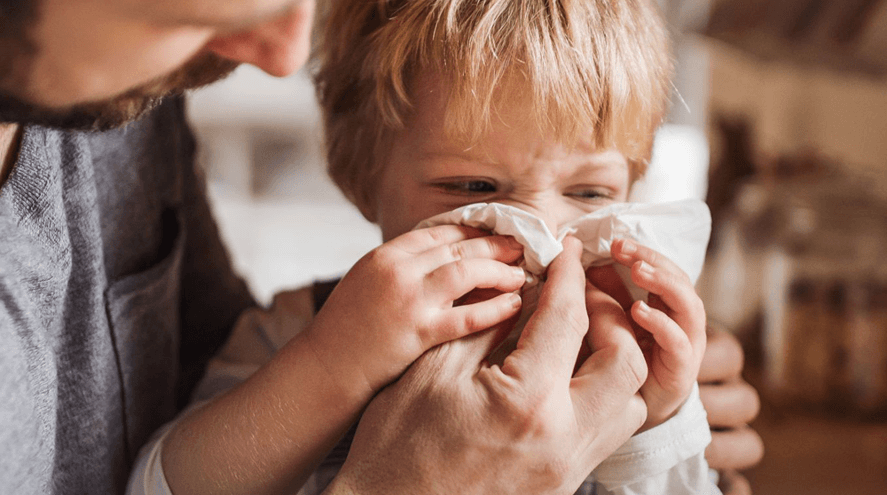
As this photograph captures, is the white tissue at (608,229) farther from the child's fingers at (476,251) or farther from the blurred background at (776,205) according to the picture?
the blurred background at (776,205)

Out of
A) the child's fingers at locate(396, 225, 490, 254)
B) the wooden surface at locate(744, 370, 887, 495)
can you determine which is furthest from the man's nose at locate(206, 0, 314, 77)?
the wooden surface at locate(744, 370, 887, 495)

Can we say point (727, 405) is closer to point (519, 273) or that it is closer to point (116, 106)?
point (519, 273)

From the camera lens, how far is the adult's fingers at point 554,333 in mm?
536

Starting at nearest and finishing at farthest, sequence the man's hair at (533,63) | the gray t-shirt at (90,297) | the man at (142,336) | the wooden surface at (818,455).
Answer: the man at (142,336), the gray t-shirt at (90,297), the man's hair at (533,63), the wooden surface at (818,455)

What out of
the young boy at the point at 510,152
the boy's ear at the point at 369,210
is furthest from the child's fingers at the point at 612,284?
the boy's ear at the point at 369,210

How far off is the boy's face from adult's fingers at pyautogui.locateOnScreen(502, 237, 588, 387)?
0.11 m

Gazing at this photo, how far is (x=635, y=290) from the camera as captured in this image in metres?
0.65

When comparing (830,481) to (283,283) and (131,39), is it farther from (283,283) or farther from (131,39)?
(131,39)

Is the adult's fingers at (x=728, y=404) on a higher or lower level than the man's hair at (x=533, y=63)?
lower

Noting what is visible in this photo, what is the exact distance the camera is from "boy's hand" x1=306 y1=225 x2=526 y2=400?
569 millimetres

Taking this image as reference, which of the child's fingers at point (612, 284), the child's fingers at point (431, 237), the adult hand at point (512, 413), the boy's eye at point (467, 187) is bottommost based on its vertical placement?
the adult hand at point (512, 413)

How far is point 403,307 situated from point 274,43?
230 mm

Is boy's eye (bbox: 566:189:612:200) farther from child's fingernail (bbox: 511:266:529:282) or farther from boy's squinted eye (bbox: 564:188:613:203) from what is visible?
child's fingernail (bbox: 511:266:529:282)

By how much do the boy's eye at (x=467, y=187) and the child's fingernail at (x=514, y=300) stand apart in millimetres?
158
